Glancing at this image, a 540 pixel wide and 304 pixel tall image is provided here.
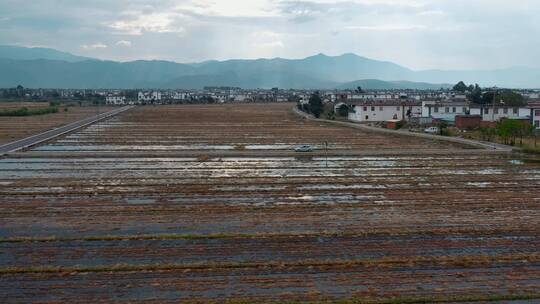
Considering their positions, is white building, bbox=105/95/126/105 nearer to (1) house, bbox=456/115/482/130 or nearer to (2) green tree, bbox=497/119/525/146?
A: (1) house, bbox=456/115/482/130

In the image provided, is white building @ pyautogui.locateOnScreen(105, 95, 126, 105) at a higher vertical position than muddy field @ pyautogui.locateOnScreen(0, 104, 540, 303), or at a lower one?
higher

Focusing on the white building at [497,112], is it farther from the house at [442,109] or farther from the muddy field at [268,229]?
the muddy field at [268,229]

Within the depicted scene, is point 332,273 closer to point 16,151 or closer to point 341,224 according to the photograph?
point 341,224

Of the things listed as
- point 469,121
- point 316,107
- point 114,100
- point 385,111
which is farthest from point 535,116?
point 114,100

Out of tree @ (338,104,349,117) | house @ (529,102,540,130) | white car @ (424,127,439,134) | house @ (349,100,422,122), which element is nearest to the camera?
house @ (529,102,540,130)

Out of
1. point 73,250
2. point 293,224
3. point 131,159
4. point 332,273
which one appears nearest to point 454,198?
point 293,224

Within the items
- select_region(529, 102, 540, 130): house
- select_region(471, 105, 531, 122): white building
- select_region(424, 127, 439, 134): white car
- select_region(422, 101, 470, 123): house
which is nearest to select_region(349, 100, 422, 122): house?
select_region(422, 101, 470, 123): house
